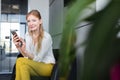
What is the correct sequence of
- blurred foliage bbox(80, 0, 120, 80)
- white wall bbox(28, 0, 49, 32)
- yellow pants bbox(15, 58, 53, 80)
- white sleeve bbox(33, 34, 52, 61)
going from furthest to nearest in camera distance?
white wall bbox(28, 0, 49, 32) < white sleeve bbox(33, 34, 52, 61) < yellow pants bbox(15, 58, 53, 80) < blurred foliage bbox(80, 0, 120, 80)

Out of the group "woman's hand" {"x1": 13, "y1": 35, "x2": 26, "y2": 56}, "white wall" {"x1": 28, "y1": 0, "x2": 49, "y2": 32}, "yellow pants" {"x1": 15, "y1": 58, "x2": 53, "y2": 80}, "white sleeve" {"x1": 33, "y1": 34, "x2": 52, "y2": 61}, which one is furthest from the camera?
"white wall" {"x1": 28, "y1": 0, "x2": 49, "y2": 32}

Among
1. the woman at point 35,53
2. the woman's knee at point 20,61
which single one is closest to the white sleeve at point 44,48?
the woman at point 35,53

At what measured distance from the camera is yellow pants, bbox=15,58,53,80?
9.71 ft

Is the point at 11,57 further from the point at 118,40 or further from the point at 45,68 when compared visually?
the point at 118,40

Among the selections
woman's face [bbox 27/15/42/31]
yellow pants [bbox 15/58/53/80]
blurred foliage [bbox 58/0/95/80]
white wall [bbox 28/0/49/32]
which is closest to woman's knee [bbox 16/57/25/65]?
yellow pants [bbox 15/58/53/80]

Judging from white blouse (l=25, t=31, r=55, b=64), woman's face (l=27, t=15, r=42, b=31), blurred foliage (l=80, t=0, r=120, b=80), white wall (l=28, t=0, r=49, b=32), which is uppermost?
white wall (l=28, t=0, r=49, b=32)

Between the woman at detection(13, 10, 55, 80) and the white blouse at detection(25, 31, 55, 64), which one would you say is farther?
the white blouse at detection(25, 31, 55, 64)

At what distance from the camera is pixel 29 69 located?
302cm

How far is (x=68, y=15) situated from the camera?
0.25 metres

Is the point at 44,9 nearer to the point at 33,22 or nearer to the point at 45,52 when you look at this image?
the point at 33,22

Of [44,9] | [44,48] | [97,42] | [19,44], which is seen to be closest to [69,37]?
[97,42]

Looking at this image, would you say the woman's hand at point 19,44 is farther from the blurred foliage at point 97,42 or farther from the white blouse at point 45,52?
the blurred foliage at point 97,42

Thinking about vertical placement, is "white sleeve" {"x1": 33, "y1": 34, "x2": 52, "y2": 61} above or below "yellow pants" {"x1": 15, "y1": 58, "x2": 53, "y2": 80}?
above

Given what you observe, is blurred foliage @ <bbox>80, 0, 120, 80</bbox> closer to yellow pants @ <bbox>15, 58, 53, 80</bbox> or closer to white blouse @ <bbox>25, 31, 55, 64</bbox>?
yellow pants @ <bbox>15, 58, 53, 80</bbox>
